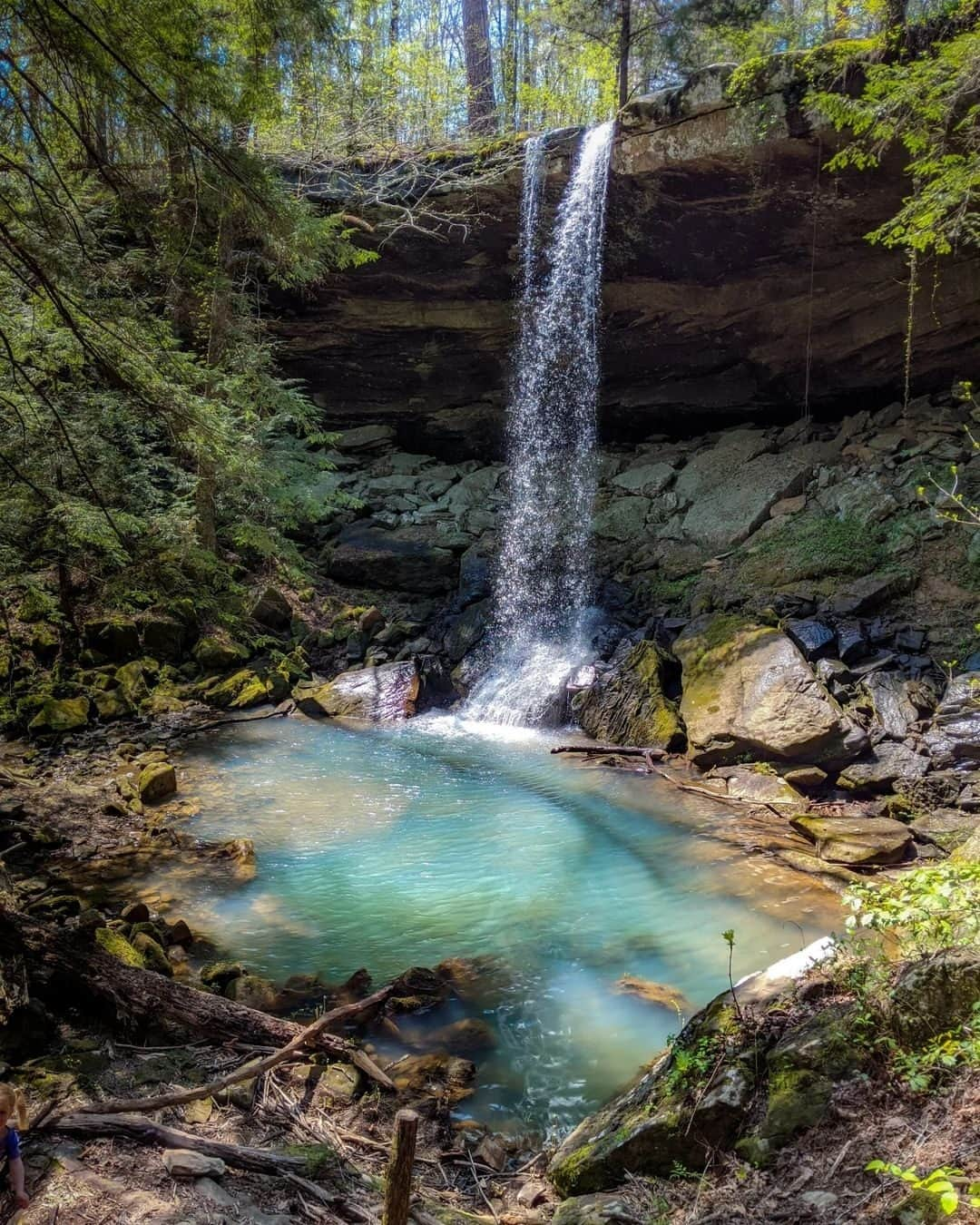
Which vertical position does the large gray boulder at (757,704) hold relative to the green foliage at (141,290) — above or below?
below

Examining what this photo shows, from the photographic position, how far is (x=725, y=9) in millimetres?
10242

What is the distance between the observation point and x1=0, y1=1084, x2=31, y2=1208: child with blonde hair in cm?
196

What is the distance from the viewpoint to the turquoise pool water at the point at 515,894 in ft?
12.4

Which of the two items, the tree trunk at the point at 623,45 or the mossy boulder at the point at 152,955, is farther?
the tree trunk at the point at 623,45

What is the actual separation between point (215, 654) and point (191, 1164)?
874 cm

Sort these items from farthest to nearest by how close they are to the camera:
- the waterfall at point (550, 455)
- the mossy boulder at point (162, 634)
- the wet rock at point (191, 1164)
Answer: the waterfall at point (550, 455), the mossy boulder at point (162, 634), the wet rock at point (191, 1164)

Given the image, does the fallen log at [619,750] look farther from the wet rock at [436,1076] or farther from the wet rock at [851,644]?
the wet rock at [436,1076]

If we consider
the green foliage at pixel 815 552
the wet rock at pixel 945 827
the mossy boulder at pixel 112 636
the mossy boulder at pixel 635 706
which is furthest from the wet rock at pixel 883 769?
the mossy boulder at pixel 112 636

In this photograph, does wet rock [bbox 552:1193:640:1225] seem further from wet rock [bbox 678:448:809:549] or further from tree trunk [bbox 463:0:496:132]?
tree trunk [bbox 463:0:496:132]

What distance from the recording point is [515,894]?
208 inches

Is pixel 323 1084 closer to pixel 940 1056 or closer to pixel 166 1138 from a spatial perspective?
pixel 166 1138

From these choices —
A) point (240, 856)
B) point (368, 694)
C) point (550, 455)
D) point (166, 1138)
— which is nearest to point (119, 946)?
point (166, 1138)

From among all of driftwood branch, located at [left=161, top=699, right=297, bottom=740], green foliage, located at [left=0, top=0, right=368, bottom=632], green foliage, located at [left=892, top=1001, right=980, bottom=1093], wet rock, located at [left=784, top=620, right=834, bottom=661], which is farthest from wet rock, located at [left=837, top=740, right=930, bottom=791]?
driftwood branch, located at [left=161, top=699, right=297, bottom=740]

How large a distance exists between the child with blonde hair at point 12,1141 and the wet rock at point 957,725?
7.11 m
